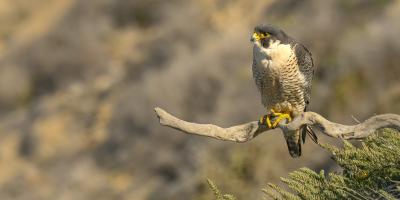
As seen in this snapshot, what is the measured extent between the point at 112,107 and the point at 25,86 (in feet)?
19.3

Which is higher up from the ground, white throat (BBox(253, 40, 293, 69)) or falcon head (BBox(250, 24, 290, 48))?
falcon head (BBox(250, 24, 290, 48))

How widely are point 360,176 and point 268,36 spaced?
5.60ft

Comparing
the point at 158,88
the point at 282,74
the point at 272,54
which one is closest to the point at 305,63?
the point at 282,74

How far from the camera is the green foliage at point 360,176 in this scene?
14.5ft

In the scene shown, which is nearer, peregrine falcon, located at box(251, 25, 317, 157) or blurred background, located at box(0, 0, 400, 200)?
peregrine falcon, located at box(251, 25, 317, 157)

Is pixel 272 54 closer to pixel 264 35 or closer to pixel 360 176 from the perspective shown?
pixel 264 35

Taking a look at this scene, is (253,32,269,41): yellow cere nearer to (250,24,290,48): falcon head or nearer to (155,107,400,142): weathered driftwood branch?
(250,24,290,48): falcon head

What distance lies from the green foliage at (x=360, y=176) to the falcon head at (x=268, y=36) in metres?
1.54

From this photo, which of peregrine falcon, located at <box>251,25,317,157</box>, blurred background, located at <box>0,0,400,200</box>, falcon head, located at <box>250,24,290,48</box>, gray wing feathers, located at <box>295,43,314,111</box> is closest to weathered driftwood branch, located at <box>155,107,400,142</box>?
peregrine falcon, located at <box>251,25,317,157</box>

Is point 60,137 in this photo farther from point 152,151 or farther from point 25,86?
point 25,86

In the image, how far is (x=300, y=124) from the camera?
4961 millimetres

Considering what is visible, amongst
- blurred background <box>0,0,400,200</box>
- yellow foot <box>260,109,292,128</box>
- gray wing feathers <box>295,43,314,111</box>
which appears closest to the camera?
yellow foot <box>260,109,292,128</box>

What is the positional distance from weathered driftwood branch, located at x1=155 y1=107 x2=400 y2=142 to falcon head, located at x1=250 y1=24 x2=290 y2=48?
0.89m

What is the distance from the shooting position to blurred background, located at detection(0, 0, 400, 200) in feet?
45.7
